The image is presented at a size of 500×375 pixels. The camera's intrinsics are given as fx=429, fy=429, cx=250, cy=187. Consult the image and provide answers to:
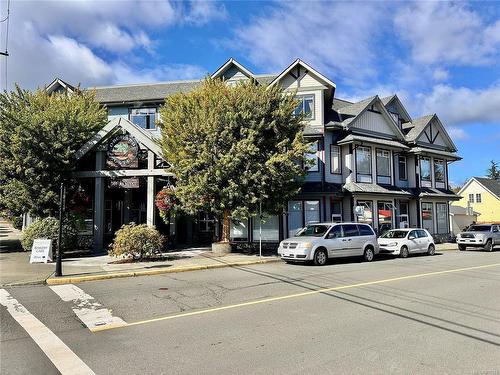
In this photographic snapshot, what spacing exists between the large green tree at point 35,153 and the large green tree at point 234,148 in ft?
15.8

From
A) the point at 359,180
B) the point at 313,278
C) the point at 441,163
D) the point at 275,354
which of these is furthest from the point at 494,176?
the point at 275,354

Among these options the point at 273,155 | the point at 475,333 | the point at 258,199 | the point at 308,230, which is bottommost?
the point at 475,333

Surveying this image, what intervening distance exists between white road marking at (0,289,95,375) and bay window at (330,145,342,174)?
65.5 ft

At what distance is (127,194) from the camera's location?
26734mm

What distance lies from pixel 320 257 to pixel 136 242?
7.24 m

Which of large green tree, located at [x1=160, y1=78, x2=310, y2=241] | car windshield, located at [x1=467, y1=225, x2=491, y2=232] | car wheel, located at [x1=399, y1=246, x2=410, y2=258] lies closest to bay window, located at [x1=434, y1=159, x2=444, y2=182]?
car windshield, located at [x1=467, y1=225, x2=491, y2=232]

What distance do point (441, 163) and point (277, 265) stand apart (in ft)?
70.8

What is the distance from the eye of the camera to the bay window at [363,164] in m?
26.7

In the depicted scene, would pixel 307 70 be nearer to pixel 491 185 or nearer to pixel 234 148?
pixel 234 148

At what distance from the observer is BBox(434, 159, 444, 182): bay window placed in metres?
32.3

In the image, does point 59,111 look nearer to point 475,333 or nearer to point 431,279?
point 431,279

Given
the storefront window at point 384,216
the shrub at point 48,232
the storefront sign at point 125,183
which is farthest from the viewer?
the storefront window at point 384,216

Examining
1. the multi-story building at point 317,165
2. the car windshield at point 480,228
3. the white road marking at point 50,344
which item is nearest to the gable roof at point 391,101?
the multi-story building at point 317,165

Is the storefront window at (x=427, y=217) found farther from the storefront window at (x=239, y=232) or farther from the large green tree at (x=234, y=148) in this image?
the large green tree at (x=234, y=148)
